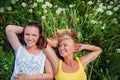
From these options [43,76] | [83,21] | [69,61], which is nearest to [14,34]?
[43,76]

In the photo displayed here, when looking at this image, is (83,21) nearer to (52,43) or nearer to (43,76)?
(52,43)

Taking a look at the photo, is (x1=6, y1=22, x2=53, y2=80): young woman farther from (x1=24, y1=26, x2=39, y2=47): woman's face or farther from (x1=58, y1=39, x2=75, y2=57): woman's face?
(x1=58, y1=39, x2=75, y2=57): woman's face

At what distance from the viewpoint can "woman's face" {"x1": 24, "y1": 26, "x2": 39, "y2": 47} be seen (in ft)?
13.9

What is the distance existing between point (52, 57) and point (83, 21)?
4.88ft

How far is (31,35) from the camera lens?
13.9ft

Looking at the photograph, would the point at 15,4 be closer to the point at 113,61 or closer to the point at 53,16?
the point at 53,16

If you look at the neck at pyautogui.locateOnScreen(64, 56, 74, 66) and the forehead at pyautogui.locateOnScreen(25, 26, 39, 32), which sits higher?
the forehead at pyautogui.locateOnScreen(25, 26, 39, 32)

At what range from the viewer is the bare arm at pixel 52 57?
4293mm

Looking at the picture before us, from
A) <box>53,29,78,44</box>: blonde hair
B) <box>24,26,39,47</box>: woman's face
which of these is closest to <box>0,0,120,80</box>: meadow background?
<box>53,29,78,44</box>: blonde hair

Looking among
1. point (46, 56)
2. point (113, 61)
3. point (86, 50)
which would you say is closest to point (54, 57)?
point (46, 56)

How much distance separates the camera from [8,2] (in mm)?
5609

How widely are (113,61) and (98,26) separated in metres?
0.55

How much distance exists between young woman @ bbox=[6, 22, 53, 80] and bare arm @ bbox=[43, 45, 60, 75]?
41mm

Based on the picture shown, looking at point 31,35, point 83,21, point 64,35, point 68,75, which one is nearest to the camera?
point 31,35
